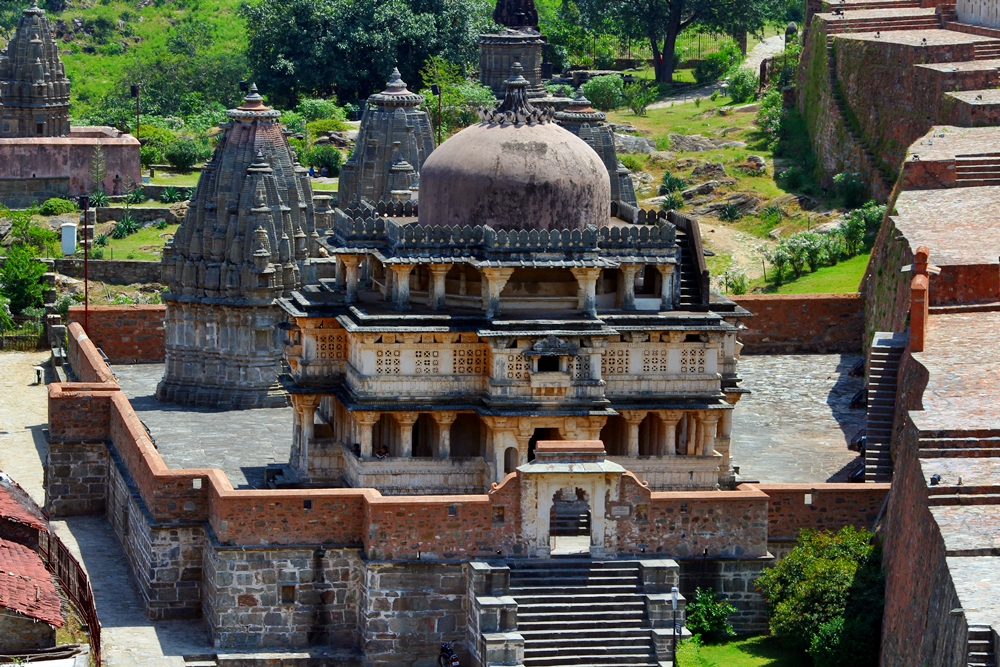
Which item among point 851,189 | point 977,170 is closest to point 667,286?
point 977,170

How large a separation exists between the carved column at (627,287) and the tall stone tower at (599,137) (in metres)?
7.10

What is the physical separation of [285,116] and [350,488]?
44.9 meters

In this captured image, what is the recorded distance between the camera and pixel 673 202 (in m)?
63.1

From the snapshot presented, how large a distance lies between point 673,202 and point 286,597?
2869cm

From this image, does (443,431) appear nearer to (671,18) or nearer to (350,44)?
(671,18)

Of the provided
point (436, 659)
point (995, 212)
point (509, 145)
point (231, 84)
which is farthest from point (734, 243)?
point (231, 84)

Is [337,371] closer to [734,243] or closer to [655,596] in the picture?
[655,596]

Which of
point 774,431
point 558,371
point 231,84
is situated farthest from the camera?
point 231,84

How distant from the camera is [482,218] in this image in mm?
38531

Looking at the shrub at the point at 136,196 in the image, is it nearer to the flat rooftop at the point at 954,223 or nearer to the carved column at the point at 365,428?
the flat rooftop at the point at 954,223

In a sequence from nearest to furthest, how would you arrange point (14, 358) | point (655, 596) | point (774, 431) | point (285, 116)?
point (655, 596) → point (774, 431) → point (14, 358) → point (285, 116)

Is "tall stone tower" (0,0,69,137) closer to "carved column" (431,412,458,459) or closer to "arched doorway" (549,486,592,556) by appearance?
"carved column" (431,412,458,459)

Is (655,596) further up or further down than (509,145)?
further down

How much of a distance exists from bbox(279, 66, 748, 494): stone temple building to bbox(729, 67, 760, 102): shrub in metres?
39.2
